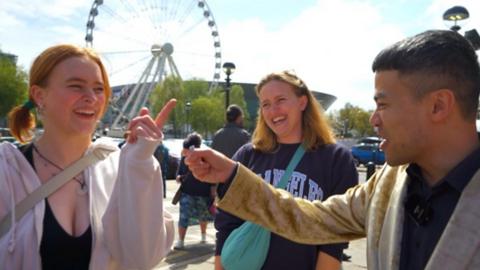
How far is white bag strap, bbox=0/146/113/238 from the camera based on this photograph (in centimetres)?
182

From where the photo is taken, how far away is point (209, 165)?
1856mm

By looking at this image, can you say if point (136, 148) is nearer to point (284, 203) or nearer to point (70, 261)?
point (70, 261)

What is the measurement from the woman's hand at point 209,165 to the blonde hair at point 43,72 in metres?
0.68

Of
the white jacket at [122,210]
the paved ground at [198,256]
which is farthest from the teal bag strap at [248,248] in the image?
the paved ground at [198,256]

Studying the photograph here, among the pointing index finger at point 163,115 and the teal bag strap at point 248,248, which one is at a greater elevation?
the pointing index finger at point 163,115

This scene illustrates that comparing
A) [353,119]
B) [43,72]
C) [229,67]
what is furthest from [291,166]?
[353,119]

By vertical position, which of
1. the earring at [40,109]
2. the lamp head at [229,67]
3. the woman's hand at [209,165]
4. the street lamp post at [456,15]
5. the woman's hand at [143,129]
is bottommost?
the woman's hand at [209,165]

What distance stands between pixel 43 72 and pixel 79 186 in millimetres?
542

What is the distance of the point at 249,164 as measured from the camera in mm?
2912

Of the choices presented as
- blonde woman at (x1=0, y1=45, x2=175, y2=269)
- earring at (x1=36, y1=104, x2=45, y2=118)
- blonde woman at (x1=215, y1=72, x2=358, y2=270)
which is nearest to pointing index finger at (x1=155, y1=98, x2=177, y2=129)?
blonde woman at (x1=0, y1=45, x2=175, y2=269)

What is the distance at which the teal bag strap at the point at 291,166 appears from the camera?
8.69ft

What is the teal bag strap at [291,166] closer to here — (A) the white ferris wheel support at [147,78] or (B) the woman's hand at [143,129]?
(B) the woman's hand at [143,129]

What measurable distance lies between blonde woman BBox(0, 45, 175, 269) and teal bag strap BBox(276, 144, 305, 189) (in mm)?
763

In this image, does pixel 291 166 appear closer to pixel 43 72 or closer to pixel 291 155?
pixel 291 155
